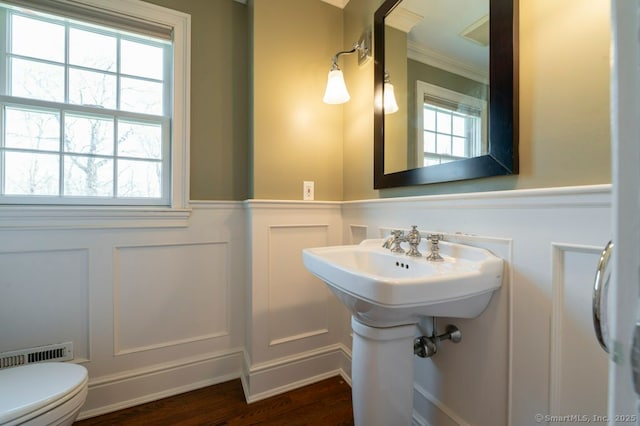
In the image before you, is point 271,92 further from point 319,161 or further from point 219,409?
point 219,409

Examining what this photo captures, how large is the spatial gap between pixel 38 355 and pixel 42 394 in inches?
20.5

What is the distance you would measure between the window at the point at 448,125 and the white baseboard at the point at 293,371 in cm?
121

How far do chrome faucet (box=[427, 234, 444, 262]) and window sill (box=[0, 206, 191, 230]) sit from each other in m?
1.22

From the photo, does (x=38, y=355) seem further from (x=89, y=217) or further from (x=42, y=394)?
(x=89, y=217)

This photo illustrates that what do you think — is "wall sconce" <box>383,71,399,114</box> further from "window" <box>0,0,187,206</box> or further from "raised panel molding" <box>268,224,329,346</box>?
"window" <box>0,0,187,206</box>

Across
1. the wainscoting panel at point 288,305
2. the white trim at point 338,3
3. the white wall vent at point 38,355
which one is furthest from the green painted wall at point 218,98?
the white wall vent at point 38,355

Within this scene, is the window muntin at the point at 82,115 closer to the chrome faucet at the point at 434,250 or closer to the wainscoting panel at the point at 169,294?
the wainscoting panel at the point at 169,294

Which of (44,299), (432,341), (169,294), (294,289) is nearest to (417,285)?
(432,341)

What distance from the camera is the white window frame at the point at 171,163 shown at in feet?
4.12

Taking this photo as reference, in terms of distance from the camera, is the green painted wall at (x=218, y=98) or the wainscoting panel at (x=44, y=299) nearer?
the wainscoting panel at (x=44, y=299)

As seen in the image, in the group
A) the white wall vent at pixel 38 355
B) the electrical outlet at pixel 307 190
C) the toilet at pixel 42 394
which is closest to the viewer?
the toilet at pixel 42 394

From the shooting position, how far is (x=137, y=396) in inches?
54.1

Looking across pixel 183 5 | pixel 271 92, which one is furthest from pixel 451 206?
pixel 183 5

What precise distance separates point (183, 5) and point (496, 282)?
6.38 ft
